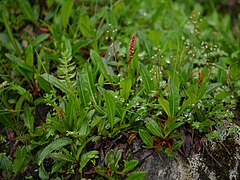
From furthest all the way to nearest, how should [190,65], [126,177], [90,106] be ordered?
[190,65]
[90,106]
[126,177]

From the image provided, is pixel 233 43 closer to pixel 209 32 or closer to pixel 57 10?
pixel 209 32

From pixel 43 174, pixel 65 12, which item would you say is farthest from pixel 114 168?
pixel 65 12

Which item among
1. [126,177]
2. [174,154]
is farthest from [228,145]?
[126,177]

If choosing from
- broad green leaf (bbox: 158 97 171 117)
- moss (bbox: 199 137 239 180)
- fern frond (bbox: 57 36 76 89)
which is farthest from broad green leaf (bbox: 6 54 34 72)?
moss (bbox: 199 137 239 180)


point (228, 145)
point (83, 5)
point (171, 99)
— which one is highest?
point (83, 5)

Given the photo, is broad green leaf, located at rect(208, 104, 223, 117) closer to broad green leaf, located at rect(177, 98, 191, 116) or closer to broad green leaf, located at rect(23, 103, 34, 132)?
broad green leaf, located at rect(177, 98, 191, 116)

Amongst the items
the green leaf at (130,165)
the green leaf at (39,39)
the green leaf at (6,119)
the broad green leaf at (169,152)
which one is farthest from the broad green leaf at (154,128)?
the green leaf at (39,39)

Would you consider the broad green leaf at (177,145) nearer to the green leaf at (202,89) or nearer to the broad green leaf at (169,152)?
the broad green leaf at (169,152)
